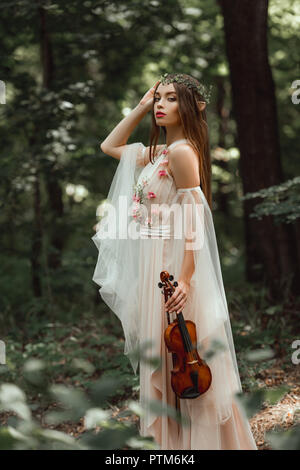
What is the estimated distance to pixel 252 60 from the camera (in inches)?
201

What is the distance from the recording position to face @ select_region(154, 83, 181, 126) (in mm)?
2771

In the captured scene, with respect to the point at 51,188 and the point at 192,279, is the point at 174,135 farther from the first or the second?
the point at 51,188

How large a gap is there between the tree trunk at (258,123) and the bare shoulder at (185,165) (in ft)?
8.66

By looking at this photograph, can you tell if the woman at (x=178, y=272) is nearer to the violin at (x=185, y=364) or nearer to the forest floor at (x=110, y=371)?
the violin at (x=185, y=364)

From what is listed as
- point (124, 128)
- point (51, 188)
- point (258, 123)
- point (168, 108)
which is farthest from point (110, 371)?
point (51, 188)

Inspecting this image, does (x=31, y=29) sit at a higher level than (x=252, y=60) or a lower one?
higher

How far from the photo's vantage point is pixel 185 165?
268cm

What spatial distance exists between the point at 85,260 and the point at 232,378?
138 inches

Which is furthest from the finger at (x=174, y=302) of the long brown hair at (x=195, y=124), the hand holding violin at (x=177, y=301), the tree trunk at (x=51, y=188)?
the tree trunk at (x=51, y=188)

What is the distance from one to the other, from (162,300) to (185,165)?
80 centimetres

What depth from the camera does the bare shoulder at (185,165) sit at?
8.79 ft

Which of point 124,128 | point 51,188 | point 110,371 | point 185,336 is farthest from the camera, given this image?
point 51,188
